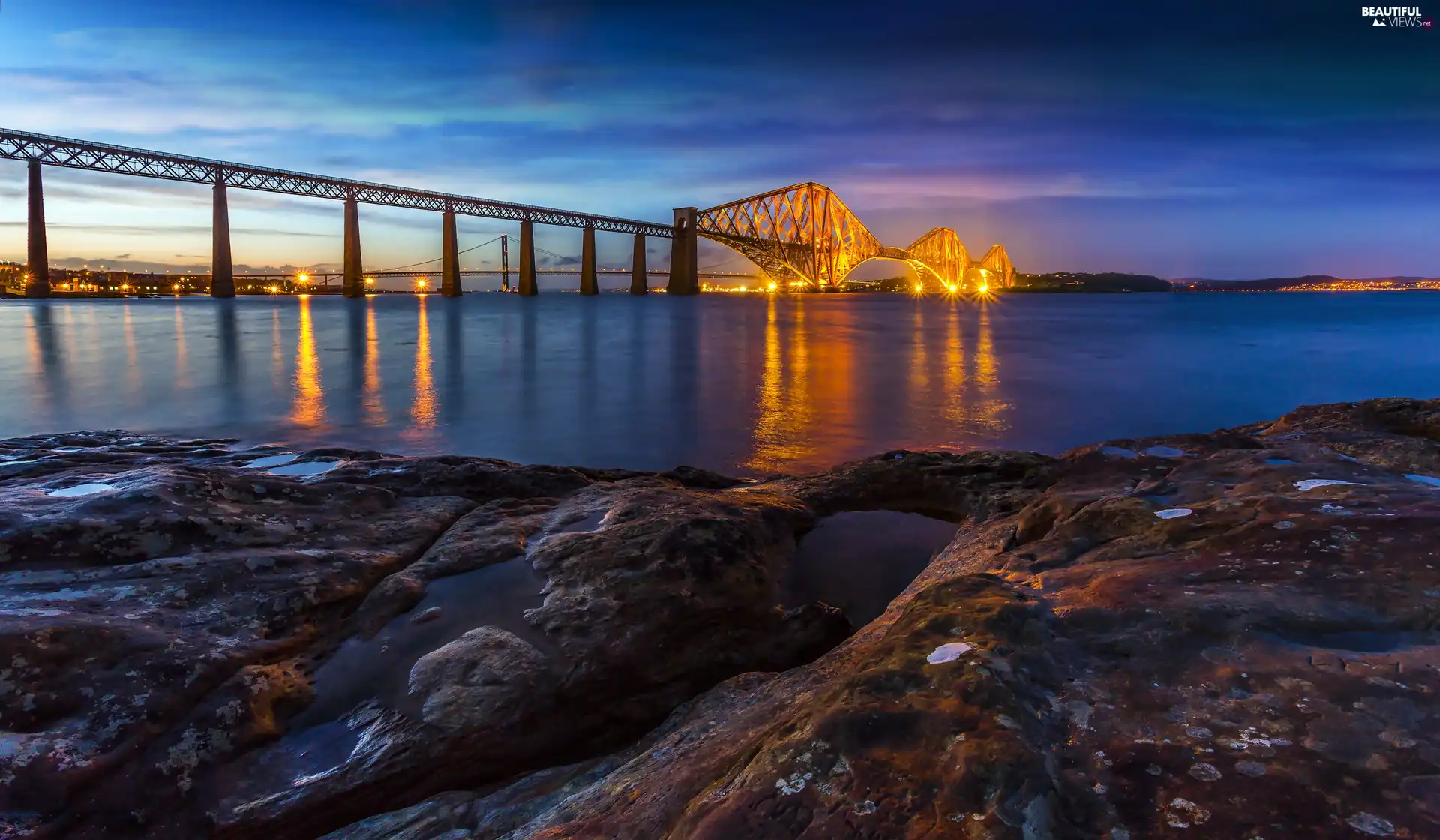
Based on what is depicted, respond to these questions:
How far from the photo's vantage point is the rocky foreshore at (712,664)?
129 cm

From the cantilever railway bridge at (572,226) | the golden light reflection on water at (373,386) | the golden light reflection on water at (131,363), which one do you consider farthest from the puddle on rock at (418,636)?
the cantilever railway bridge at (572,226)

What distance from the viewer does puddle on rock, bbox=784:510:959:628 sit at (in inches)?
145

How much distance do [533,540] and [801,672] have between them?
1.91m

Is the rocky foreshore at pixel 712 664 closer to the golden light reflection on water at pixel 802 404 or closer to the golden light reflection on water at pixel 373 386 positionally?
the golden light reflection on water at pixel 802 404

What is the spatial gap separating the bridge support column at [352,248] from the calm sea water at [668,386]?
3516 cm

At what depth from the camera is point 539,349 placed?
73.6 ft

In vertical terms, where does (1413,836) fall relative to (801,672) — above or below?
above

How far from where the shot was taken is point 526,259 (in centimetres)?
8125

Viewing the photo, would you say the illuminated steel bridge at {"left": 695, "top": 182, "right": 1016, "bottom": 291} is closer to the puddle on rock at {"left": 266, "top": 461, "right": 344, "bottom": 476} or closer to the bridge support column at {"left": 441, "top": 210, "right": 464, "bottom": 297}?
the bridge support column at {"left": 441, "top": 210, "right": 464, "bottom": 297}

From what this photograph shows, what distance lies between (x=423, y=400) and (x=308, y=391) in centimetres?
247

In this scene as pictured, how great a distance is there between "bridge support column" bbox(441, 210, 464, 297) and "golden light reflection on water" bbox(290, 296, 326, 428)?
54.9 metres

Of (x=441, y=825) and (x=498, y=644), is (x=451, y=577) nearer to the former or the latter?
(x=498, y=644)

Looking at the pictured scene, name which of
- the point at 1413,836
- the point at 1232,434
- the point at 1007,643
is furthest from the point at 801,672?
the point at 1232,434

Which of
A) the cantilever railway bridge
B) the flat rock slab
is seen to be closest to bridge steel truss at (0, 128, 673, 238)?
the cantilever railway bridge
